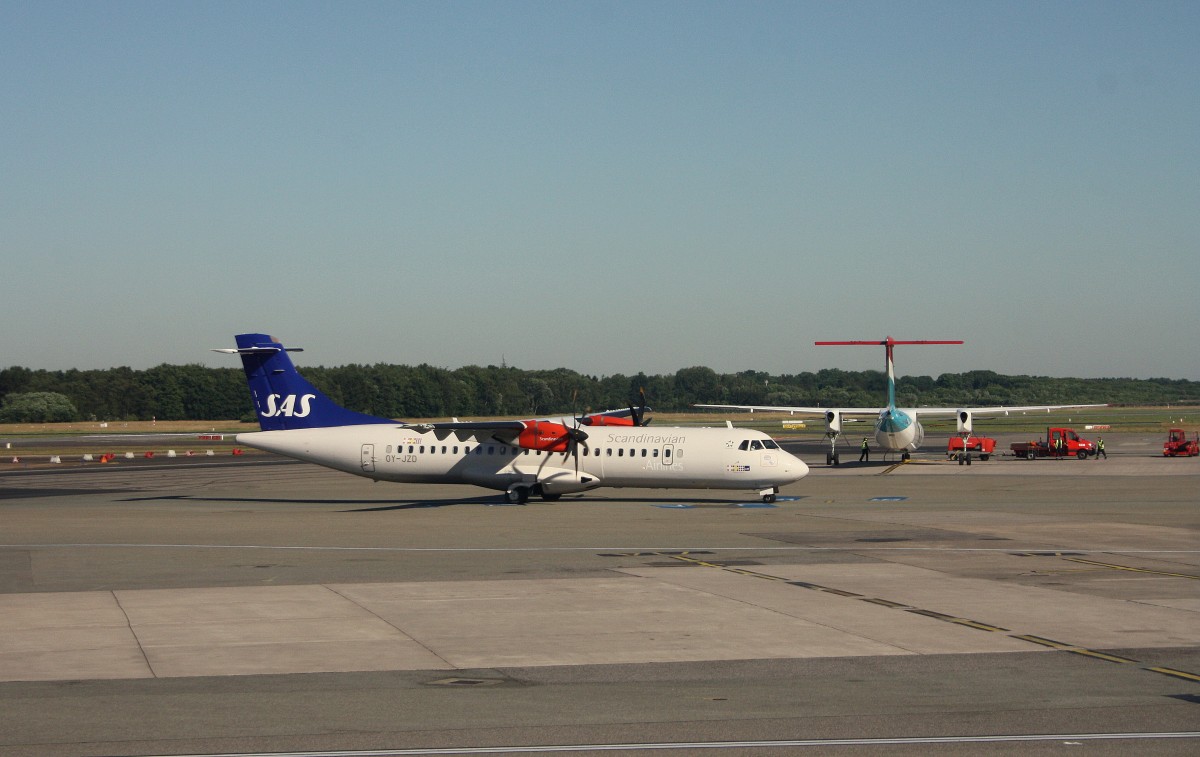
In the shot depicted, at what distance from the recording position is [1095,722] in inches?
432

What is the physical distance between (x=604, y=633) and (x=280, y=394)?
30.5 meters

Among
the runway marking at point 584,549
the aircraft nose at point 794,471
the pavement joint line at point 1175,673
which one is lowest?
the runway marking at point 584,549

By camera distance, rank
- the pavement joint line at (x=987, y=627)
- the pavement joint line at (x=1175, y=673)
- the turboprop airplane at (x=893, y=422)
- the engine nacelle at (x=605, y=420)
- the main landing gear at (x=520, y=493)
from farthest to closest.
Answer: the turboprop airplane at (x=893, y=422)
the engine nacelle at (x=605, y=420)
the main landing gear at (x=520, y=493)
the pavement joint line at (x=987, y=627)
the pavement joint line at (x=1175, y=673)

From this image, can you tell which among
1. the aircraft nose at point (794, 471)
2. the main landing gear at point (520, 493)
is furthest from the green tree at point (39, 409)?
the aircraft nose at point (794, 471)

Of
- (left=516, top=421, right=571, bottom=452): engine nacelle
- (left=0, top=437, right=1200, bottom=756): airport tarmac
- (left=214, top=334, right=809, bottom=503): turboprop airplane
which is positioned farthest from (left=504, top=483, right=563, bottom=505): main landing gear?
(left=0, top=437, right=1200, bottom=756): airport tarmac

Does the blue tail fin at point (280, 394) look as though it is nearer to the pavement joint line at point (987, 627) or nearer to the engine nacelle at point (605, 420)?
the engine nacelle at point (605, 420)

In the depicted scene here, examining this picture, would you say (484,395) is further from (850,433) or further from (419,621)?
(419,621)

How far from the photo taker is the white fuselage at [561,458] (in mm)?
40875

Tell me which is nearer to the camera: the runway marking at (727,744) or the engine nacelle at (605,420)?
the runway marking at (727,744)

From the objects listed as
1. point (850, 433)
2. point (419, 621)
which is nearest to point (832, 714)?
point (419, 621)

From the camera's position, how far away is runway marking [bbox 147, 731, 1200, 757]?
9.93 metres

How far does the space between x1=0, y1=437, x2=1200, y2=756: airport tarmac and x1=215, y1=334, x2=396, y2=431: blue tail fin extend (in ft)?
29.1

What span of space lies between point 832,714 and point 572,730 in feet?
8.98

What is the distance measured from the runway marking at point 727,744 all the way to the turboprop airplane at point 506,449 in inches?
1183
